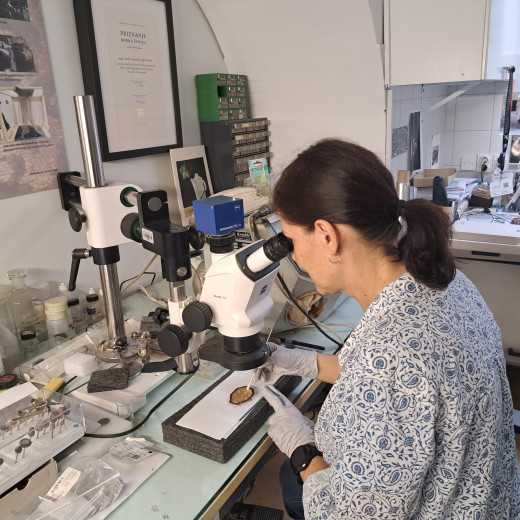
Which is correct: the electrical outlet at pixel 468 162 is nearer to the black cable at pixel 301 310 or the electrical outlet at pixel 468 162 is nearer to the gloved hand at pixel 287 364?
the black cable at pixel 301 310

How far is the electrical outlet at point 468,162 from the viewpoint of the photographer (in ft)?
11.3

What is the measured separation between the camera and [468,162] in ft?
11.4

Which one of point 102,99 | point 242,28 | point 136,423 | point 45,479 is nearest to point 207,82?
point 242,28

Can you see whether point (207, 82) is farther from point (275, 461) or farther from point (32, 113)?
point (275, 461)

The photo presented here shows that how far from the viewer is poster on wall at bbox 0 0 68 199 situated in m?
1.40

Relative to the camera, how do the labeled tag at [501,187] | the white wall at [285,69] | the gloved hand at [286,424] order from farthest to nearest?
1. the labeled tag at [501,187]
2. the white wall at [285,69]
3. the gloved hand at [286,424]

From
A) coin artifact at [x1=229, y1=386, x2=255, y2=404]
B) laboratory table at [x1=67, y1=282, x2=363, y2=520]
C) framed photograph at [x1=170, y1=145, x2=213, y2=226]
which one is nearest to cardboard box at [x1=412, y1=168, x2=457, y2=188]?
framed photograph at [x1=170, y1=145, x2=213, y2=226]

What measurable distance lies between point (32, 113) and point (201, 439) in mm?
1141

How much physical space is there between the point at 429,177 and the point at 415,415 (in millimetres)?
2602

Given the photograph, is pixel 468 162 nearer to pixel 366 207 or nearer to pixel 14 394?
pixel 366 207

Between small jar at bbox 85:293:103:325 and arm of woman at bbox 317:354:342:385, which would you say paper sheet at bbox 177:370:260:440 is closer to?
arm of woman at bbox 317:354:342:385

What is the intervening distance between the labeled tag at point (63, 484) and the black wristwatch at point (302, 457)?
0.47 m

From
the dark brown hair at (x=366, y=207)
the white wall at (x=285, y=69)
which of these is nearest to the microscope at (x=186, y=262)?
the dark brown hair at (x=366, y=207)

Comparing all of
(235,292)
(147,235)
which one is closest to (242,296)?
(235,292)
